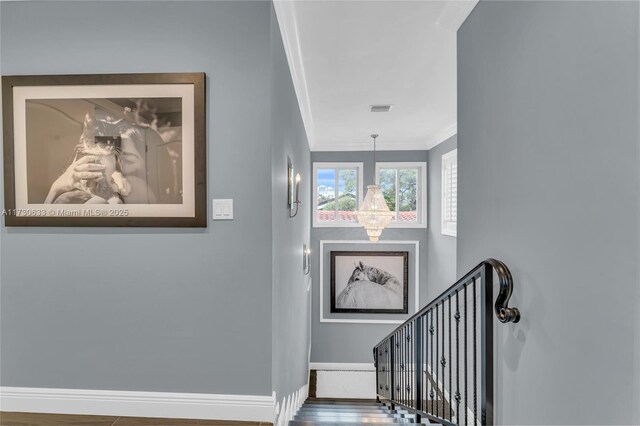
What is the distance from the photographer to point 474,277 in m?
1.76

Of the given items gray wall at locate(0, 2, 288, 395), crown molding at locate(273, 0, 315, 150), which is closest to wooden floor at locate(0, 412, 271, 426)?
gray wall at locate(0, 2, 288, 395)

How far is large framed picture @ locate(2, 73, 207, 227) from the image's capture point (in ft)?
6.55

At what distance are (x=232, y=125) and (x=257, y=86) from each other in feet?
0.84

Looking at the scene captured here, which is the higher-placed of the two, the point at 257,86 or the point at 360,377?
the point at 257,86

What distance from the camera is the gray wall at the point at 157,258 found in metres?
2.00

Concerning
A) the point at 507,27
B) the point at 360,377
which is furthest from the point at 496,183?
the point at 360,377

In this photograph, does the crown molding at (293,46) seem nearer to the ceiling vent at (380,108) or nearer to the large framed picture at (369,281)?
the ceiling vent at (380,108)

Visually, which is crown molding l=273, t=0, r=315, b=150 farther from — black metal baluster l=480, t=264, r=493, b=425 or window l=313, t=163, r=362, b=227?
window l=313, t=163, r=362, b=227

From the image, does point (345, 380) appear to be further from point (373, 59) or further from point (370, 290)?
point (373, 59)

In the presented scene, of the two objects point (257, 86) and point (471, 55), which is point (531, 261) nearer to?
point (471, 55)

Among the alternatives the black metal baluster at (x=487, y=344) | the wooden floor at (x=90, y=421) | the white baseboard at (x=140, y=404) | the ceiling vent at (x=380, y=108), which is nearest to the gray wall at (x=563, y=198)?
the black metal baluster at (x=487, y=344)

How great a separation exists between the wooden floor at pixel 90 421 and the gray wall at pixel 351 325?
174 inches

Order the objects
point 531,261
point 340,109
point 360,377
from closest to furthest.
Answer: point 531,261
point 340,109
point 360,377

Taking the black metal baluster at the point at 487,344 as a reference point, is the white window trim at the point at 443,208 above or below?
above
